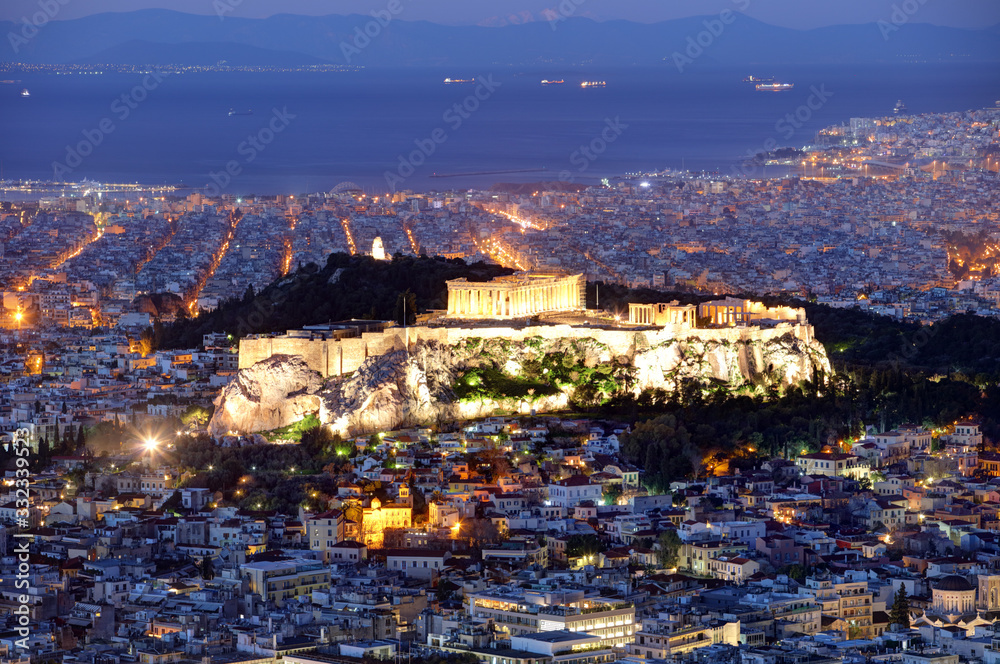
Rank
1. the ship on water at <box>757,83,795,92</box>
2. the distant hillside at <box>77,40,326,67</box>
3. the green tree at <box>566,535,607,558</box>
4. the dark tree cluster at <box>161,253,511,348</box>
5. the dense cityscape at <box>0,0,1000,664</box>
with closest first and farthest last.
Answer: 1. the dense cityscape at <box>0,0,1000,664</box>
2. the green tree at <box>566,535,607,558</box>
3. the dark tree cluster at <box>161,253,511,348</box>
4. the ship on water at <box>757,83,795,92</box>
5. the distant hillside at <box>77,40,326,67</box>

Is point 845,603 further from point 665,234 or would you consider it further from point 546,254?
point 665,234

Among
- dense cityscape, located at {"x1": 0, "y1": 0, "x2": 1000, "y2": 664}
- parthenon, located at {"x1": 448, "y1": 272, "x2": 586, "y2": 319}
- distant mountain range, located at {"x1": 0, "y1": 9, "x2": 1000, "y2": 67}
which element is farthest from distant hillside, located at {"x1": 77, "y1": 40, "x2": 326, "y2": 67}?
Result: parthenon, located at {"x1": 448, "y1": 272, "x2": 586, "y2": 319}

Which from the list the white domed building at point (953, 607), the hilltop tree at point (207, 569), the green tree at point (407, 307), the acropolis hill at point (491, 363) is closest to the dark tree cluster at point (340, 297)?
the green tree at point (407, 307)

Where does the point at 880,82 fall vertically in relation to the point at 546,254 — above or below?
above

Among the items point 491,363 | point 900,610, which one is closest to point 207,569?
point 900,610

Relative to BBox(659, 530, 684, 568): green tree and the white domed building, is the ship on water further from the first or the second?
the white domed building

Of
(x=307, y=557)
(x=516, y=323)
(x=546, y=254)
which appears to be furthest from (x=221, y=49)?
(x=307, y=557)

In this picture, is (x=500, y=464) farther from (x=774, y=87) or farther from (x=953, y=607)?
(x=774, y=87)
